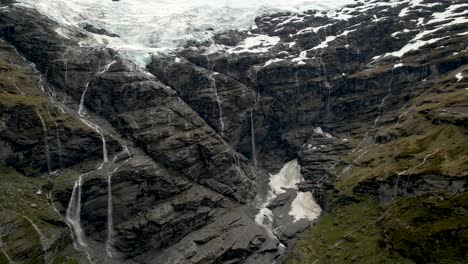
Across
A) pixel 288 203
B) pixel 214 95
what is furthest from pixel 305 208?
pixel 214 95

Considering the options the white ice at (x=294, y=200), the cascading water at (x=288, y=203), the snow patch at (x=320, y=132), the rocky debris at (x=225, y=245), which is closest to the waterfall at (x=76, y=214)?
the rocky debris at (x=225, y=245)

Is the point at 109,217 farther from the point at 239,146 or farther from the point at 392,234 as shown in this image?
the point at 392,234

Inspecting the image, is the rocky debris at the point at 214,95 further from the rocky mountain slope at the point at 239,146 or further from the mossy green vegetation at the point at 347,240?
the mossy green vegetation at the point at 347,240

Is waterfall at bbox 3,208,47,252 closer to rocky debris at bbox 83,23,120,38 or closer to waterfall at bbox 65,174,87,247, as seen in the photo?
waterfall at bbox 65,174,87,247

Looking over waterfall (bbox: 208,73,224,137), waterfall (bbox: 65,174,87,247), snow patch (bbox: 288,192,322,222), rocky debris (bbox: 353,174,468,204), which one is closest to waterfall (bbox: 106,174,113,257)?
waterfall (bbox: 65,174,87,247)

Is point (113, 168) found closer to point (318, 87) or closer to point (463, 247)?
point (463, 247)
